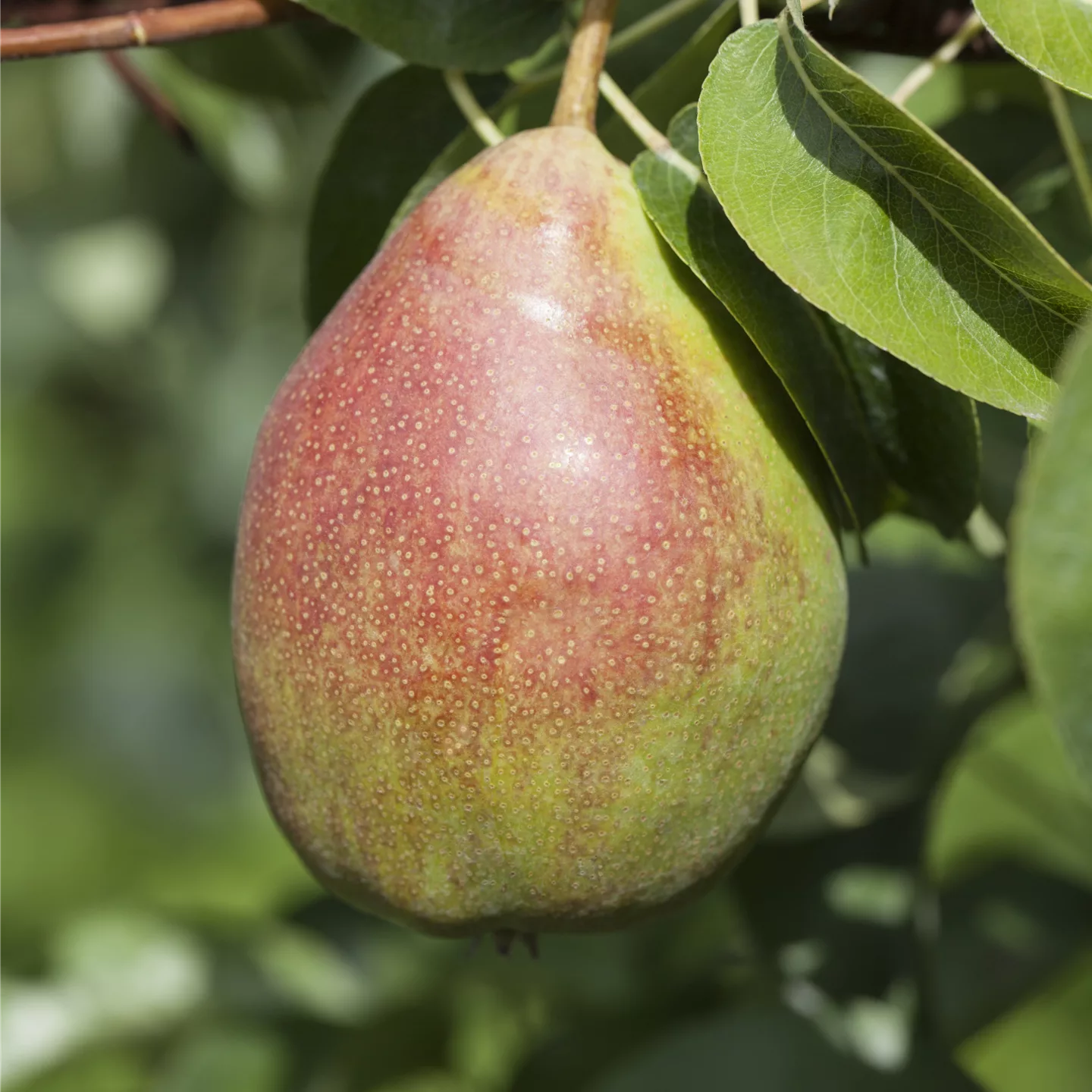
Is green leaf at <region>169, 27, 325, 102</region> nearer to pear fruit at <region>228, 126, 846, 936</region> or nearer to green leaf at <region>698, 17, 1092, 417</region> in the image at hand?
pear fruit at <region>228, 126, 846, 936</region>

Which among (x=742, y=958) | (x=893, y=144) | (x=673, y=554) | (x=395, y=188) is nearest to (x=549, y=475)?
(x=673, y=554)

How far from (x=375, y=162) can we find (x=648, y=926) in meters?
0.67

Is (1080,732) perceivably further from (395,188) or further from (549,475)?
(395,188)

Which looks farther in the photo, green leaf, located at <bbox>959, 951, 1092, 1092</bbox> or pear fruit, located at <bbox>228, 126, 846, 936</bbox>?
green leaf, located at <bbox>959, 951, 1092, 1092</bbox>

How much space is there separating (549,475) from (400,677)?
Answer: 0.11 m

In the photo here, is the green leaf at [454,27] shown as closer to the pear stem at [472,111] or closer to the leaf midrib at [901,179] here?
the pear stem at [472,111]

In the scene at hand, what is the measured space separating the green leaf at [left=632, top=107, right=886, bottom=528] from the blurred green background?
0.24 meters

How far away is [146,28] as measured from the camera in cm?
76

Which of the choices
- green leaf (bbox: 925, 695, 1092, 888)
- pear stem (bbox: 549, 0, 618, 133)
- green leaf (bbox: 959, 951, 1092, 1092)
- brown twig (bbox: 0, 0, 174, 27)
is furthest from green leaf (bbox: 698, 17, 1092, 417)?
green leaf (bbox: 959, 951, 1092, 1092)


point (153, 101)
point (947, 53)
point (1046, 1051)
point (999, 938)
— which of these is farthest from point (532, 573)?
point (1046, 1051)

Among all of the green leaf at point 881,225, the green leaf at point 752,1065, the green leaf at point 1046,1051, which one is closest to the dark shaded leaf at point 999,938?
the green leaf at point 752,1065

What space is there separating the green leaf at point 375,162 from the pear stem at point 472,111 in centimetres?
2

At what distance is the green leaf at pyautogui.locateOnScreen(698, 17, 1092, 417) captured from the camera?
2.11ft

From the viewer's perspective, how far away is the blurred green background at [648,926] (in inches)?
43.5
